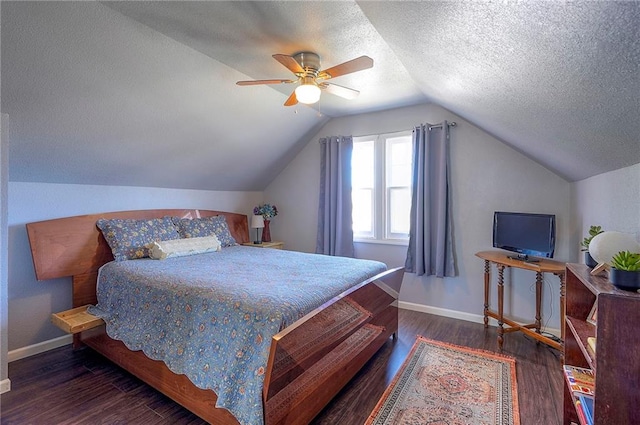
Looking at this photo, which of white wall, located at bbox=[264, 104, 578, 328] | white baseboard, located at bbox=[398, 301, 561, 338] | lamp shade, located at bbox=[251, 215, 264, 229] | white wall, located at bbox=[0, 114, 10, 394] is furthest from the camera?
lamp shade, located at bbox=[251, 215, 264, 229]

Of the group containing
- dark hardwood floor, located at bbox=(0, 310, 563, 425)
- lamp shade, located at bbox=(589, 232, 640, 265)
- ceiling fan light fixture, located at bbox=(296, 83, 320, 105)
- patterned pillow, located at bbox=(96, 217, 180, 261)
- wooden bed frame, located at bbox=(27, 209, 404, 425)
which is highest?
ceiling fan light fixture, located at bbox=(296, 83, 320, 105)

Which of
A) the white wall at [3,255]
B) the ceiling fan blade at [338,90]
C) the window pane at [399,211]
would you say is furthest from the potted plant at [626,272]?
the white wall at [3,255]

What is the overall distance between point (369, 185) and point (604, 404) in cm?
337

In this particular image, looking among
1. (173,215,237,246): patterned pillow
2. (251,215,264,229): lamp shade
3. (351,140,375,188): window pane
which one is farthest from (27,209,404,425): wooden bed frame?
(351,140,375,188): window pane

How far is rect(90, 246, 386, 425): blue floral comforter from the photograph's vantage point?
161 cm

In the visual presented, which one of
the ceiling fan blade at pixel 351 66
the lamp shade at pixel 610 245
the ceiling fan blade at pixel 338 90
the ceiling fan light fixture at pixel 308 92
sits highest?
the ceiling fan blade at pixel 338 90

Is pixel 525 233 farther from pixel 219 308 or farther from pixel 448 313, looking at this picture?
pixel 219 308

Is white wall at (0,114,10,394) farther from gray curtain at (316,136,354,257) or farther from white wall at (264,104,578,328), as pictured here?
white wall at (264,104,578,328)

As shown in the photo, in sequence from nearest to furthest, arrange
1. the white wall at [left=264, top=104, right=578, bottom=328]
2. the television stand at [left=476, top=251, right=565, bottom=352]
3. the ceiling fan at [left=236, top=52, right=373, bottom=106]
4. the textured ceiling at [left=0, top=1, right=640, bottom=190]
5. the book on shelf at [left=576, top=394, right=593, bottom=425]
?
the textured ceiling at [left=0, top=1, right=640, bottom=190], the book on shelf at [left=576, top=394, right=593, bottom=425], the ceiling fan at [left=236, top=52, right=373, bottom=106], the television stand at [left=476, top=251, right=565, bottom=352], the white wall at [left=264, top=104, right=578, bottom=328]

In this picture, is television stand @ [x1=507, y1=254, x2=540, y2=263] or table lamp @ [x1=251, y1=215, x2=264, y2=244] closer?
television stand @ [x1=507, y1=254, x2=540, y2=263]

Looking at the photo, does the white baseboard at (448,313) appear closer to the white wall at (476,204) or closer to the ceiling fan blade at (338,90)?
the white wall at (476,204)

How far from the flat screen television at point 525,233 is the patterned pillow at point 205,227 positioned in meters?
3.22

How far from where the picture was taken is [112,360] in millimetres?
2510

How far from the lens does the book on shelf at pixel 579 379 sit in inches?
55.7
